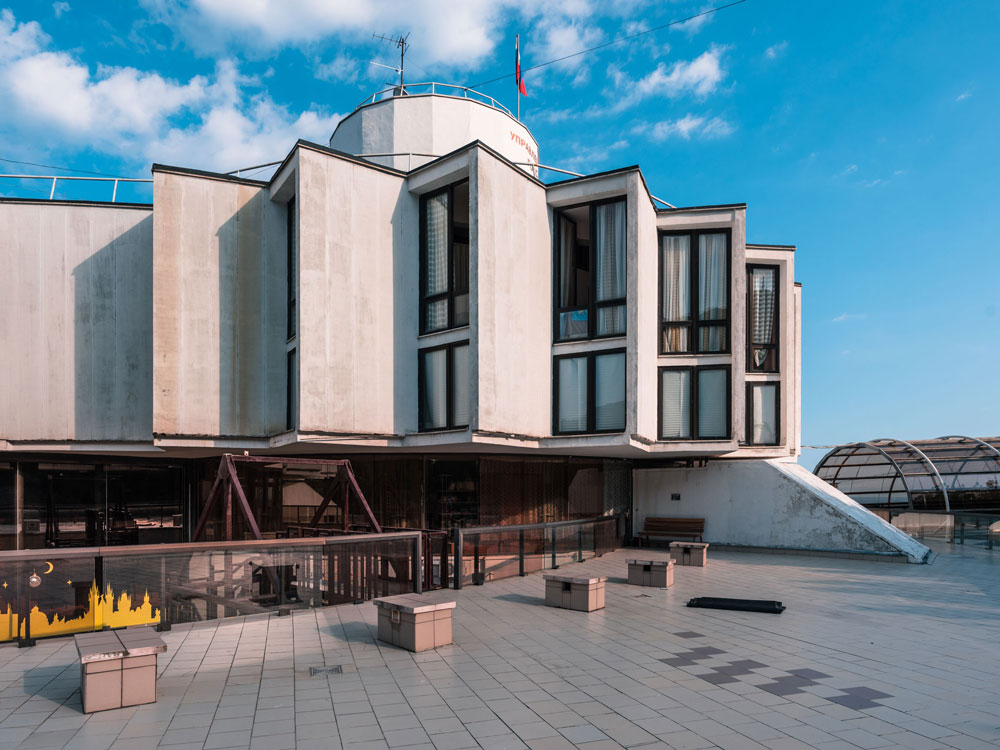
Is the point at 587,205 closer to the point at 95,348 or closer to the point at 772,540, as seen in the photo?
the point at 772,540

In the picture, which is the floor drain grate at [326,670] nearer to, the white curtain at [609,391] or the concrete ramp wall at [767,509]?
the white curtain at [609,391]

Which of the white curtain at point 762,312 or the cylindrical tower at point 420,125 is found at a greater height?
the cylindrical tower at point 420,125

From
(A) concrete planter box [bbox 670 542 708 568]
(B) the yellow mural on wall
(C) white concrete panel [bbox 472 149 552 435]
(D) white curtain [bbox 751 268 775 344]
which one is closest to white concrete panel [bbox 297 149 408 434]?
(C) white concrete panel [bbox 472 149 552 435]

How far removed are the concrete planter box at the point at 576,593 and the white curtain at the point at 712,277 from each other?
11.6 meters

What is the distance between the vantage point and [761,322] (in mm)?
25672

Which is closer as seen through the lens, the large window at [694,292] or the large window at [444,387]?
the large window at [444,387]

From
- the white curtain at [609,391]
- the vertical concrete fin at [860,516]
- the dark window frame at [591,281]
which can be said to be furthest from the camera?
the vertical concrete fin at [860,516]

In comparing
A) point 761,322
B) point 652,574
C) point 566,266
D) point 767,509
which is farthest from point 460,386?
point 761,322

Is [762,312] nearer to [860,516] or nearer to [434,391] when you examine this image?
[860,516]

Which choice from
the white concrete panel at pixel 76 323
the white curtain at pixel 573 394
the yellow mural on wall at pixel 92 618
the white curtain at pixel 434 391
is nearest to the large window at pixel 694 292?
the white curtain at pixel 573 394

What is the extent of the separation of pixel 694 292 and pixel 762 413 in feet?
22.6

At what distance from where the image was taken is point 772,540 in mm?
22453

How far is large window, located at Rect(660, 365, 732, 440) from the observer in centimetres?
2131

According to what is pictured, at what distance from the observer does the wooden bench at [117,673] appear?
6695mm
